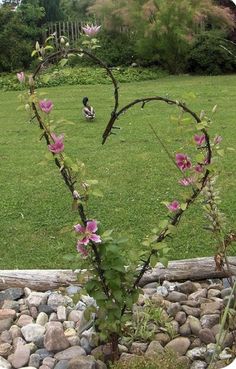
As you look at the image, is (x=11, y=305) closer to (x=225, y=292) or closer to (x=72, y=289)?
(x=72, y=289)

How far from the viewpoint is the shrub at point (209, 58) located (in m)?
13.9

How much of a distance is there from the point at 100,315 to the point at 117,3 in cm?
1347

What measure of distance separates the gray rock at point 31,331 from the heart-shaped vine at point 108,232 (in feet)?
1.08

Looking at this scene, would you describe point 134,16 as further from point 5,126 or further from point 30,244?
point 30,244

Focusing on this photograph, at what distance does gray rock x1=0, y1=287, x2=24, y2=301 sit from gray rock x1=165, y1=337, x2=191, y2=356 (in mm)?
858

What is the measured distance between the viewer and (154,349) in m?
2.60

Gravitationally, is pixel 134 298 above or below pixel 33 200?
above

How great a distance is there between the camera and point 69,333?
9.12 ft

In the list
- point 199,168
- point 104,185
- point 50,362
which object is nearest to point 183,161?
point 199,168

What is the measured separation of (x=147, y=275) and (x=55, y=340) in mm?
672

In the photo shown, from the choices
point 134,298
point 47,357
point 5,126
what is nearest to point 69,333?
point 47,357

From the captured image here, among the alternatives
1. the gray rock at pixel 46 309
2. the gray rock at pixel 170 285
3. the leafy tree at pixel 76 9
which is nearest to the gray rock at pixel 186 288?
the gray rock at pixel 170 285

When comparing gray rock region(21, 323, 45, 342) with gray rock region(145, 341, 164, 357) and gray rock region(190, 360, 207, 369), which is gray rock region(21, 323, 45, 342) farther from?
gray rock region(190, 360, 207, 369)

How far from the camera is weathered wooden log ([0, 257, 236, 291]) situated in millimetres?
3176
